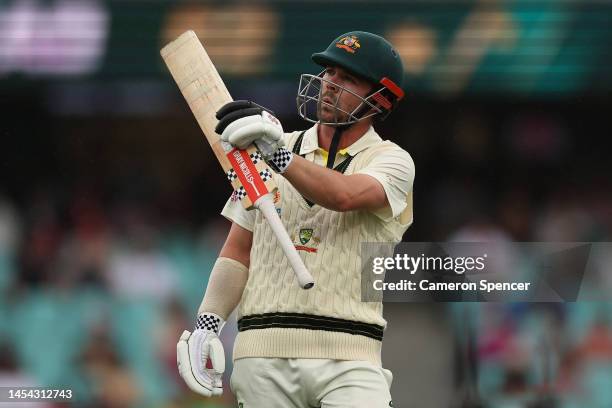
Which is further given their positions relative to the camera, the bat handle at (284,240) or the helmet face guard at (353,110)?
the helmet face guard at (353,110)

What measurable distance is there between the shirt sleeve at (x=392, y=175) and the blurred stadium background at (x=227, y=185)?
2936 millimetres

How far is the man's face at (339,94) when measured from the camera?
131 inches

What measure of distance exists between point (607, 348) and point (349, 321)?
3.49 m

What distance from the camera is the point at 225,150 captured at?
3.02m

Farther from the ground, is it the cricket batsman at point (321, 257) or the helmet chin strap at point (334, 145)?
the helmet chin strap at point (334, 145)

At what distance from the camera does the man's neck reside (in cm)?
337

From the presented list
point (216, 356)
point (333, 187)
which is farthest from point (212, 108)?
point (216, 356)

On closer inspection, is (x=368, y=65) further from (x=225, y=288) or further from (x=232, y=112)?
(x=225, y=288)

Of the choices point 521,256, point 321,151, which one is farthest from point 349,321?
point 521,256

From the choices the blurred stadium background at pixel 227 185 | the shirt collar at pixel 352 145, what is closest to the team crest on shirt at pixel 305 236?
the shirt collar at pixel 352 145

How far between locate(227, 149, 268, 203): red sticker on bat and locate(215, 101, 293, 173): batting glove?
4 cm

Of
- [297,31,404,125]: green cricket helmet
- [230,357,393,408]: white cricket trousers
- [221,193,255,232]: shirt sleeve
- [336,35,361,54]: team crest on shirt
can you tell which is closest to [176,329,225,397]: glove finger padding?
[230,357,393,408]: white cricket trousers

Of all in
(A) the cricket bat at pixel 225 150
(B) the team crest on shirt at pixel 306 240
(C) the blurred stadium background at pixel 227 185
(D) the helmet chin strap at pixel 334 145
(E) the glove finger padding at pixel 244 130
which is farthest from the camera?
(C) the blurred stadium background at pixel 227 185

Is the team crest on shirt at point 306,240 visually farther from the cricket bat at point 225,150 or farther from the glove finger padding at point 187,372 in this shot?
the glove finger padding at point 187,372
